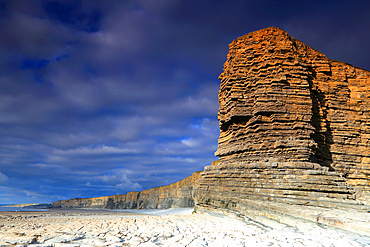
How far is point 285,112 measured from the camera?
1493 cm

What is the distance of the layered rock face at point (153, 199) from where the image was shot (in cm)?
4447

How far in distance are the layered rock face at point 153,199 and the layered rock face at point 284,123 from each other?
36.2 ft

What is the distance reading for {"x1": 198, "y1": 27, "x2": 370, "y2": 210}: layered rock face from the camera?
1348 cm

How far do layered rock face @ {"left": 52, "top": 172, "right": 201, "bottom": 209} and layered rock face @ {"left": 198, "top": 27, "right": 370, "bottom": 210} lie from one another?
11036 mm

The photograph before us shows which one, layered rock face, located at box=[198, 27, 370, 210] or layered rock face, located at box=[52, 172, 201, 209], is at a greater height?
layered rock face, located at box=[198, 27, 370, 210]

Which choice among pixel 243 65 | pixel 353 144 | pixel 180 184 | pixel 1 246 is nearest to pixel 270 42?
pixel 243 65

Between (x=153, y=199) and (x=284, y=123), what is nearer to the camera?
(x=284, y=123)

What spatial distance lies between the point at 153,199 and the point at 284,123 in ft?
168

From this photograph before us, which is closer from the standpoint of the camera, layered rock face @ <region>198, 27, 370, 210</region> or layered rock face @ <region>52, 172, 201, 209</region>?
layered rock face @ <region>198, 27, 370, 210</region>

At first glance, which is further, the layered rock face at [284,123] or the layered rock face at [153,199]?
the layered rock face at [153,199]

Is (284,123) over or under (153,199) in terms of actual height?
over

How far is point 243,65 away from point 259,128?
543 cm

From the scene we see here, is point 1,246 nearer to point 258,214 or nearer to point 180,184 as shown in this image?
point 258,214

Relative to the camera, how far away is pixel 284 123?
14.9 metres
